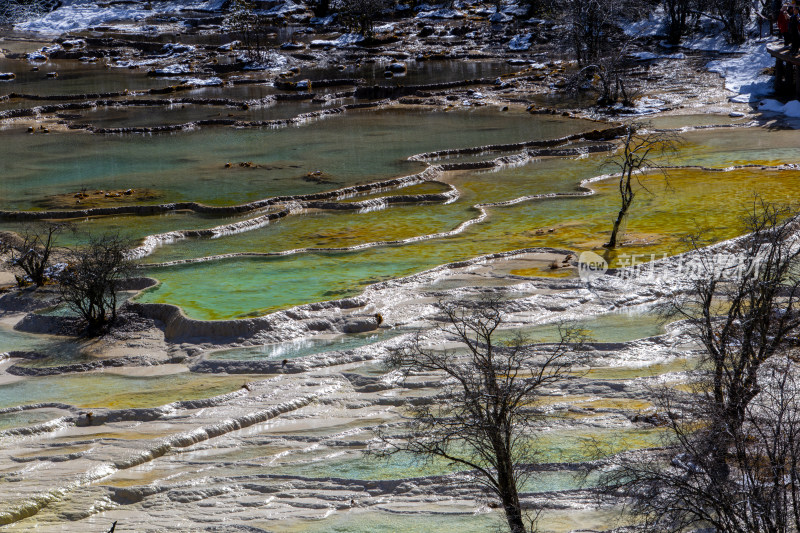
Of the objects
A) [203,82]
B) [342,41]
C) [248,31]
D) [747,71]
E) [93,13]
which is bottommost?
[747,71]

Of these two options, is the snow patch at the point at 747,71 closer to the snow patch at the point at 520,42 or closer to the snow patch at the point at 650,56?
the snow patch at the point at 650,56

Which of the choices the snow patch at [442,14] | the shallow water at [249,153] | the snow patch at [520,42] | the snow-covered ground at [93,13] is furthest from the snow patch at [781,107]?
the snow-covered ground at [93,13]

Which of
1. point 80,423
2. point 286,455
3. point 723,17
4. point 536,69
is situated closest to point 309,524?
point 286,455

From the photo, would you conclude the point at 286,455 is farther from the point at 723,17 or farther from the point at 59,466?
the point at 723,17

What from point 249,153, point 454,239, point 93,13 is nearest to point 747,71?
point 249,153

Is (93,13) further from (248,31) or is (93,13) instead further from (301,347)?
(301,347)
